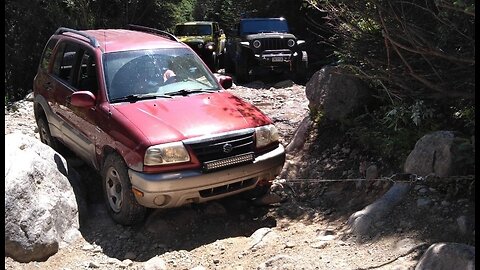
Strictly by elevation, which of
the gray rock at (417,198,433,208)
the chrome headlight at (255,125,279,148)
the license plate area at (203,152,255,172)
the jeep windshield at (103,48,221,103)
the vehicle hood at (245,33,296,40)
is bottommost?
the vehicle hood at (245,33,296,40)

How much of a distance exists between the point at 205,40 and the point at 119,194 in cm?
1424

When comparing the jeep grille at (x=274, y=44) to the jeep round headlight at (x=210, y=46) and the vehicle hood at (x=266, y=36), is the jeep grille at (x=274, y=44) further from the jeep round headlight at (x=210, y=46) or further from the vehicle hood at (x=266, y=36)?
the jeep round headlight at (x=210, y=46)

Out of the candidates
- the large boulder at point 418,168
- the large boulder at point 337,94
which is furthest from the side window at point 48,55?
the large boulder at point 418,168

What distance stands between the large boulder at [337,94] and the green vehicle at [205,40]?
11601 mm

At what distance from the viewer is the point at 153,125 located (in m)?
5.18

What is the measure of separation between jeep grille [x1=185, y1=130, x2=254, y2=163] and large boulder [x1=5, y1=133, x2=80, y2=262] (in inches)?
56.0

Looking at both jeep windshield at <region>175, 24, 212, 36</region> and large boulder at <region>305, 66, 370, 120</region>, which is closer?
large boulder at <region>305, 66, 370, 120</region>

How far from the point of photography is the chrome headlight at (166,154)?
4922 millimetres

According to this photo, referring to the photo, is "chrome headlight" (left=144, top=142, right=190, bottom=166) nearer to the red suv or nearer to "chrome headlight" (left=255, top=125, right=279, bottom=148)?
the red suv

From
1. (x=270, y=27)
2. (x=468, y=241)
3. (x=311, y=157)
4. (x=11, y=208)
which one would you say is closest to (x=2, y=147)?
(x=11, y=208)

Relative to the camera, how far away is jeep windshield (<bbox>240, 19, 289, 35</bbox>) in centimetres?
1570

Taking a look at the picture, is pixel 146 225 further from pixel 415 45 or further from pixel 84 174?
pixel 415 45

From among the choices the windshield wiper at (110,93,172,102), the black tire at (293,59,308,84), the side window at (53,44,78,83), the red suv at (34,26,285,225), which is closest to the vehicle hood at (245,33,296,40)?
the black tire at (293,59,308,84)

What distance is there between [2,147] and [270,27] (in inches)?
444
